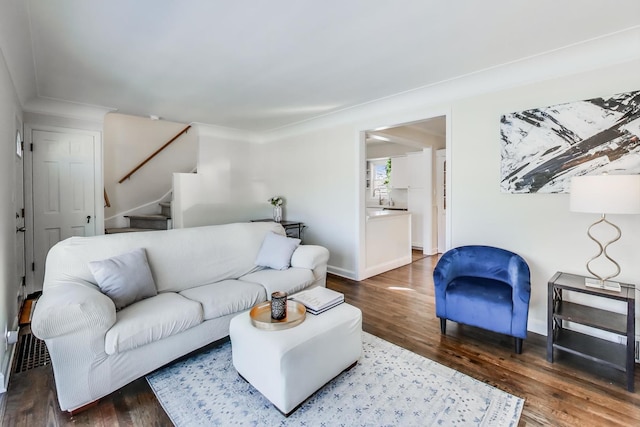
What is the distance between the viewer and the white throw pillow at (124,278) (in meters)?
2.09

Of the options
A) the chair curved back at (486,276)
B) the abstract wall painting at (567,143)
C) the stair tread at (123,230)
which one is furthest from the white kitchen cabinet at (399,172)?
the stair tread at (123,230)

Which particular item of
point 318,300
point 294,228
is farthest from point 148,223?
point 318,300

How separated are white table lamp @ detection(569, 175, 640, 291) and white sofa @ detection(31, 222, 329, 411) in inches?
85.5

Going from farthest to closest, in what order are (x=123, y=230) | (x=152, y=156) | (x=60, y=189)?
(x=152, y=156) < (x=123, y=230) < (x=60, y=189)

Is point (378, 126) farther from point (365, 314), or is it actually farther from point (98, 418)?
point (98, 418)

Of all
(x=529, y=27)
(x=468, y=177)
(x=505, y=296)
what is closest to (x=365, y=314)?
(x=505, y=296)

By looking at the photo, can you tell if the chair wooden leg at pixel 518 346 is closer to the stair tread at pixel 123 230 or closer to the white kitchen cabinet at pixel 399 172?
the white kitchen cabinet at pixel 399 172

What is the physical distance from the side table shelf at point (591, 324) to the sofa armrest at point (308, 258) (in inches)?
76.3

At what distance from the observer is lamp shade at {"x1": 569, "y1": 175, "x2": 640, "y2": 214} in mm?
1910

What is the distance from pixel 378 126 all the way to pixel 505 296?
7.79 feet

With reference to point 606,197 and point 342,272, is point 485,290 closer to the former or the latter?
point 606,197

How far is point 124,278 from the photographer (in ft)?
7.05

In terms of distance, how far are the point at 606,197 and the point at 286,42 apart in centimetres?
240

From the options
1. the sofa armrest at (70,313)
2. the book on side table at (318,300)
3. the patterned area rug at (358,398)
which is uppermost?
the sofa armrest at (70,313)
